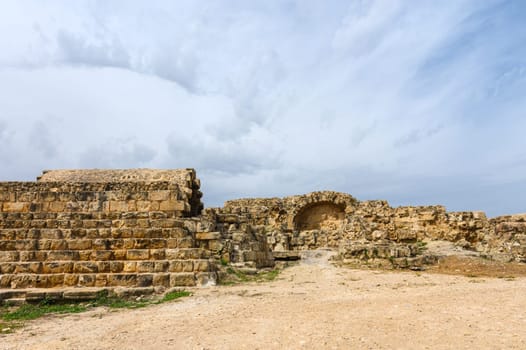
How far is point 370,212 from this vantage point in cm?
1603

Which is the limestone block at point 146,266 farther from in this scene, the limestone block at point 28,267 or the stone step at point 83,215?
the limestone block at point 28,267

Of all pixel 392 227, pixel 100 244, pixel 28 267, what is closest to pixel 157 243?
pixel 100 244

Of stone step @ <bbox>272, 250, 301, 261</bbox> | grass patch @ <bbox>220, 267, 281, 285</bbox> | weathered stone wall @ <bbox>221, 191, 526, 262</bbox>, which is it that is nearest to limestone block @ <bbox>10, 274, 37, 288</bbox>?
grass patch @ <bbox>220, 267, 281, 285</bbox>

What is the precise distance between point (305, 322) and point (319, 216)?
17.4 metres

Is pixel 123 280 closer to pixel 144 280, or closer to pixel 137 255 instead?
pixel 144 280

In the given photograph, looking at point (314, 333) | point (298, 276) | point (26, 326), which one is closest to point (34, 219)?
point (26, 326)

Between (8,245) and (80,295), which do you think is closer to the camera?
(80,295)

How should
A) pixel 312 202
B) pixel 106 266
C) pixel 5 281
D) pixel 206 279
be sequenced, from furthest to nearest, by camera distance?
pixel 312 202 → pixel 106 266 → pixel 206 279 → pixel 5 281

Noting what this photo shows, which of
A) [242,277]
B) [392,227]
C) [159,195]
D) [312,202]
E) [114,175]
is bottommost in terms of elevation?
[242,277]

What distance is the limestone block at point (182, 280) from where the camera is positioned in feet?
22.8

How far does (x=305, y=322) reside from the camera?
4.12m

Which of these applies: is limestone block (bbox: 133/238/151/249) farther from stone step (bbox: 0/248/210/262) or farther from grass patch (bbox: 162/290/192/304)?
grass patch (bbox: 162/290/192/304)

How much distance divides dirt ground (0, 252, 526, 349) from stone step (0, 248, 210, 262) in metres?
1.35

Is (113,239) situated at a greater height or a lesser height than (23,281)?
greater
